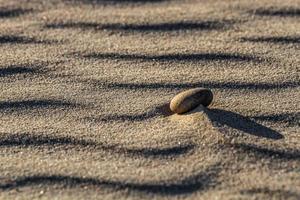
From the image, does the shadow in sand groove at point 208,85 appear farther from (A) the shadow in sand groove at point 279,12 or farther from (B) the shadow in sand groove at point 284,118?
(A) the shadow in sand groove at point 279,12

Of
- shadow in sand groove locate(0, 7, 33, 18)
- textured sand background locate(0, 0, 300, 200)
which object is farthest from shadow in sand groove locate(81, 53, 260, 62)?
shadow in sand groove locate(0, 7, 33, 18)

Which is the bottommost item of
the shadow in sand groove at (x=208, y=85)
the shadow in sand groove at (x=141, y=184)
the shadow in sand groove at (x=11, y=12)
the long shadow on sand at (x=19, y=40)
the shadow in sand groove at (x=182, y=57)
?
the shadow in sand groove at (x=141, y=184)

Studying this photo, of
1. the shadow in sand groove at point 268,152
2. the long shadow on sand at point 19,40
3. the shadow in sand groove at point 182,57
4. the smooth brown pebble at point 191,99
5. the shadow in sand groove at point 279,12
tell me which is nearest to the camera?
the shadow in sand groove at point 268,152

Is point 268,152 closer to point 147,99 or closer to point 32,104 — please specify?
point 147,99

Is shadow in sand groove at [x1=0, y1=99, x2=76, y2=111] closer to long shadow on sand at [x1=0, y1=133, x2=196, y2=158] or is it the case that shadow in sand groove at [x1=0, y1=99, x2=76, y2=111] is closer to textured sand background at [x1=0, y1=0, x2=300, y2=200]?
textured sand background at [x1=0, y1=0, x2=300, y2=200]

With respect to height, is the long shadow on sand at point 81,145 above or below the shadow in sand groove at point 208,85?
below

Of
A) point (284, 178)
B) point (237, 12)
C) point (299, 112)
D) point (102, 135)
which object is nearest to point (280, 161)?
point (284, 178)

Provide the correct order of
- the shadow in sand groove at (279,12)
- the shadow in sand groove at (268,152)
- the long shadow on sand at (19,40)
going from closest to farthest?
1. the shadow in sand groove at (268,152)
2. the long shadow on sand at (19,40)
3. the shadow in sand groove at (279,12)

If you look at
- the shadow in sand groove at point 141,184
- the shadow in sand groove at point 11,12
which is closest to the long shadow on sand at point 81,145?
the shadow in sand groove at point 141,184
